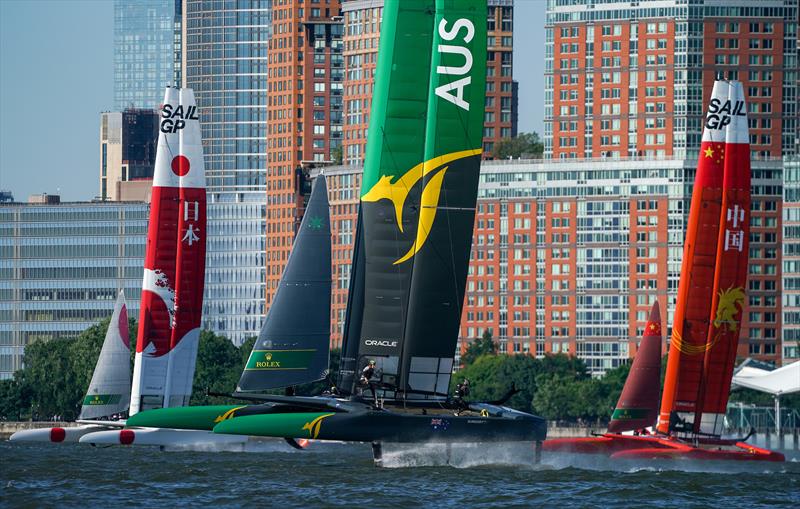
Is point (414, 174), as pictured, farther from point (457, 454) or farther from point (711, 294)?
point (711, 294)

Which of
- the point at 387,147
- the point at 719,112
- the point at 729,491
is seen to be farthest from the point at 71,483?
the point at 719,112

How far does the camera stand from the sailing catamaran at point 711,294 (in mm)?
94938

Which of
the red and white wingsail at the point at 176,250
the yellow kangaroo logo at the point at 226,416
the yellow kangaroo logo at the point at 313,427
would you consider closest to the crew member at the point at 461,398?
the yellow kangaroo logo at the point at 313,427

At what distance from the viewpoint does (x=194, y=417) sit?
78375 millimetres

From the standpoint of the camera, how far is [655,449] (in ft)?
306

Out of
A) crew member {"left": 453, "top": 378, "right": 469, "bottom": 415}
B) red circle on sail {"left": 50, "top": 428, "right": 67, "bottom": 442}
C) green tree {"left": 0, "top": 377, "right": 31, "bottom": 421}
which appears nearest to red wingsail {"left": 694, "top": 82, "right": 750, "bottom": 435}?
crew member {"left": 453, "top": 378, "right": 469, "bottom": 415}

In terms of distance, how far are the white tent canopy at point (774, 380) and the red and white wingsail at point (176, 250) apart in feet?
237

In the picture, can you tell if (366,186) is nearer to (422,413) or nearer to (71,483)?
(422,413)

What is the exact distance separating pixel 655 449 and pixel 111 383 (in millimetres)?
28573

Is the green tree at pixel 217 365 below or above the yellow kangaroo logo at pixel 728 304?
below

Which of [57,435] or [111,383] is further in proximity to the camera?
[111,383]

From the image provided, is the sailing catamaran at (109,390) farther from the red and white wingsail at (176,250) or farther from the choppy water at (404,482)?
the choppy water at (404,482)

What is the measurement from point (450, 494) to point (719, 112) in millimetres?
33885

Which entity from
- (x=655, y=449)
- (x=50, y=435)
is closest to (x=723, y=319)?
(x=655, y=449)
